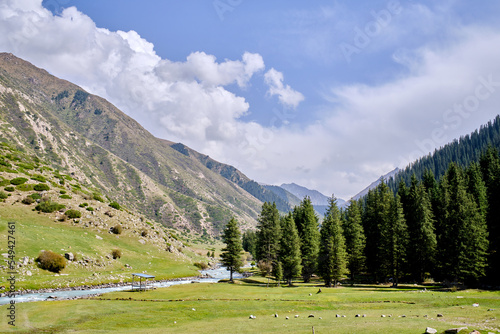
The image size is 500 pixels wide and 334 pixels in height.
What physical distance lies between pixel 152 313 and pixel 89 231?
65.3 metres

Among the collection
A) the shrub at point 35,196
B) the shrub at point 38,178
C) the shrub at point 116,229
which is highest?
the shrub at point 38,178

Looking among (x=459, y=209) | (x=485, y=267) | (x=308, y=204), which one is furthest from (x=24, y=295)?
(x=485, y=267)

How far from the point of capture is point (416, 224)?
68.0m

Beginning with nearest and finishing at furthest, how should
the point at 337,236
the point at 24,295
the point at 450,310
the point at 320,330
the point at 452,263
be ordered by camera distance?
the point at 320,330
the point at 450,310
the point at 24,295
the point at 452,263
the point at 337,236

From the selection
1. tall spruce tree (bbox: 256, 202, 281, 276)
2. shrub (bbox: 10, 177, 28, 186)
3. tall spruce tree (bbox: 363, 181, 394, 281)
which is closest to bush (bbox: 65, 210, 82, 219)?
shrub (bbox: 10, 177, 28, 186)

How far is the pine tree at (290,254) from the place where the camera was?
70.4 metres

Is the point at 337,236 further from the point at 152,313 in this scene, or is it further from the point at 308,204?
the point at 152,313

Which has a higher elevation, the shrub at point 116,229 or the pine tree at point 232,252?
the shrub at point 116,229

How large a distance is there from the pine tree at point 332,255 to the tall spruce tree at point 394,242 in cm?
951

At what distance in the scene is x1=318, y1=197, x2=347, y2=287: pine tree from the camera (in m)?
63.8

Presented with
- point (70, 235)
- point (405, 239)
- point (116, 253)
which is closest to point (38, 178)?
point (70, 235)

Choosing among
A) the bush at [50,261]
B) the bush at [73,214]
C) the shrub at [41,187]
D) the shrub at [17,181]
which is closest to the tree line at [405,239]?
the bush at [50,261]

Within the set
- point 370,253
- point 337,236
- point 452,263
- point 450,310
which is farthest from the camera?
point 370,253

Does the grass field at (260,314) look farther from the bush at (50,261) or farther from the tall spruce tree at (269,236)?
the tall spruce tree at (269,236)
